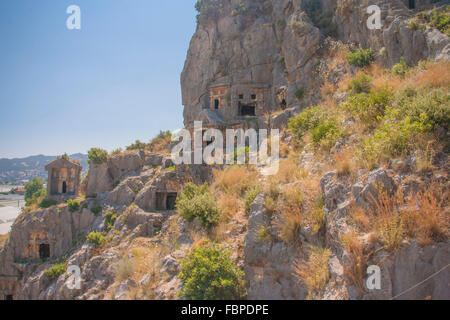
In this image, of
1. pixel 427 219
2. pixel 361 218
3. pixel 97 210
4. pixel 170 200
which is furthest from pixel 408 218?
pixel 97 210

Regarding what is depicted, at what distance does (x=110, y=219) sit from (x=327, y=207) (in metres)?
15.8

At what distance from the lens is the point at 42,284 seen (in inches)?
619

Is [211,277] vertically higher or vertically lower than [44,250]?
higher

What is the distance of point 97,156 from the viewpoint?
21203 millimetres

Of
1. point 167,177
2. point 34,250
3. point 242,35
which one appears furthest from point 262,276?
point 242,35

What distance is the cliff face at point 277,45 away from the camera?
37.2ft

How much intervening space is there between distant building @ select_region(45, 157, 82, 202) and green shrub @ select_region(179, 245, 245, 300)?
20.1 metres

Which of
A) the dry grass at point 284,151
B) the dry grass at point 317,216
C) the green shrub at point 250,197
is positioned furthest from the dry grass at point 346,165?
the dry grass at point 284,151

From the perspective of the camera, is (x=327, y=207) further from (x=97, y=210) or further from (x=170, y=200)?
(x=97, y=210)

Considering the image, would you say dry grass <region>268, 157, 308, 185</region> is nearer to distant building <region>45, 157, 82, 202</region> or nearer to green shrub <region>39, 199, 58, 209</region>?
distant building <region>45, 157, 82, 202</region>

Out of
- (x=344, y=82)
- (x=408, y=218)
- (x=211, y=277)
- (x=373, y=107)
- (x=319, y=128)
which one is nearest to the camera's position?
(x=408, y=218)

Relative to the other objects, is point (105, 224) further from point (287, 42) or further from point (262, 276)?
point (287, 42)

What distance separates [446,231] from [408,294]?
1.06 metres

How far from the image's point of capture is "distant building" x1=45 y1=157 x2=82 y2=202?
862 inches
